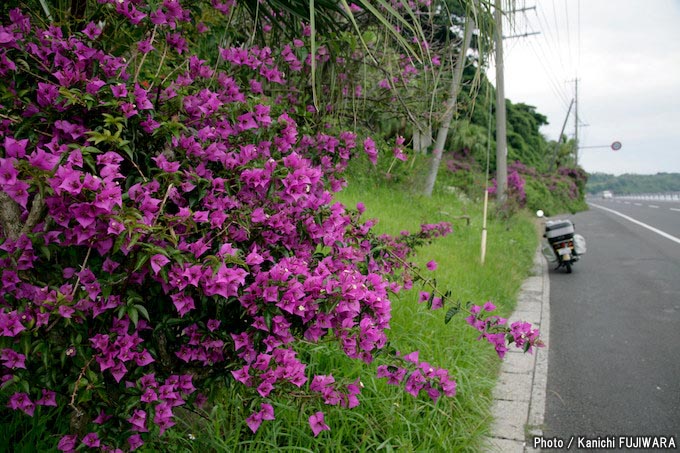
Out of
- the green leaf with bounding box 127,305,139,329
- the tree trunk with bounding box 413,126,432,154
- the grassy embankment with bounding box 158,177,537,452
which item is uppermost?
the tree trunk with bounding box 413,126,432,154

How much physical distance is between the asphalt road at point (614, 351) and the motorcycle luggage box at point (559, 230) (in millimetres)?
668

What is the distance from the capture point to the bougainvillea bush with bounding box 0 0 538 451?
1433mm

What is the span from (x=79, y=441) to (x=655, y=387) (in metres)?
4.03

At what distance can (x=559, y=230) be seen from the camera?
8.27 metres

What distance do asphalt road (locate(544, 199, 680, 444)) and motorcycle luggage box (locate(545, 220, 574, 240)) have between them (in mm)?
668

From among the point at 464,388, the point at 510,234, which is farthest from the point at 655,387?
the point at 510,234

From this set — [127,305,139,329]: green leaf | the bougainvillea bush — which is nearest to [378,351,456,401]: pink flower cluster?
the bougainvillea bush

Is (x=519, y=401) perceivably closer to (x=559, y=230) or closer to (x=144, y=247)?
(x=144, y=247)

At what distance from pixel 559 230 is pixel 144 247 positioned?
7.95 meters

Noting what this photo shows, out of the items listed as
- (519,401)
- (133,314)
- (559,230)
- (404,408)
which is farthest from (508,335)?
(559,230)

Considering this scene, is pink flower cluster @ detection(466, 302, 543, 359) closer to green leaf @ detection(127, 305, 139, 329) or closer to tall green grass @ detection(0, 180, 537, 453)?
tall green grass @ detection(0, 180, 537, 453)

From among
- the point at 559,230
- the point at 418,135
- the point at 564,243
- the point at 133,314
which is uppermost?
the point at 418,135

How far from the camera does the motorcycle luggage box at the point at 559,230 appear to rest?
822 centimetres

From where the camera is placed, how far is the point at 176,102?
180 cm
